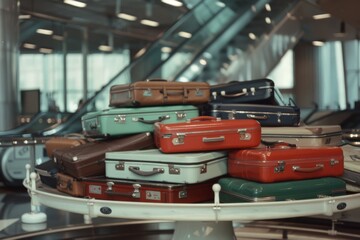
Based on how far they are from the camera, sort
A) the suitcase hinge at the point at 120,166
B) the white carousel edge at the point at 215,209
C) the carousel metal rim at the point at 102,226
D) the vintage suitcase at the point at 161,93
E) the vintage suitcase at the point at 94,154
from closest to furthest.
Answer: the white carousel edge at the point at 215,209, the suitcase hinge at the point at 120,166, the vintage suitcase at the point at 94,154, the vintage suitcase at the point at 161,93, the carousel metal rim at the point at 102,226

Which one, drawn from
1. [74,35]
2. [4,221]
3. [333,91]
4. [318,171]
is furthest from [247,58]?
[318,171]

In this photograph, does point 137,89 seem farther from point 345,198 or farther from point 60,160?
point 345,198

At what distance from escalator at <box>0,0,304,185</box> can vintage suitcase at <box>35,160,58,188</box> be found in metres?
9.81

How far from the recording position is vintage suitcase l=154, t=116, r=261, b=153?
247 cm

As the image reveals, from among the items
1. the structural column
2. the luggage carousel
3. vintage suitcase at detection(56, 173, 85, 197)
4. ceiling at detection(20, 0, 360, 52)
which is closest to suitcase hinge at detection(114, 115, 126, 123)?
vintage suitcase at detection(56, 173, 85, 197)

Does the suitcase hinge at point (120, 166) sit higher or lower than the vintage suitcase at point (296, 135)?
lower

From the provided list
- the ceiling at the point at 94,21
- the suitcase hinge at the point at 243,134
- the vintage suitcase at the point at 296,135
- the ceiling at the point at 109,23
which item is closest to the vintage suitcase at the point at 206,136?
the suitcase hinge at the point at 243,134

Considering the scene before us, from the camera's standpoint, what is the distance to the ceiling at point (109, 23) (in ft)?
52.5

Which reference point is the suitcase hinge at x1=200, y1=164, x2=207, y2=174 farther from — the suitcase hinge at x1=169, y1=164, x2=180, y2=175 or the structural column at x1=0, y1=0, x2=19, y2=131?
the structural column at x1=0, y1=0, x2=19, y2=131

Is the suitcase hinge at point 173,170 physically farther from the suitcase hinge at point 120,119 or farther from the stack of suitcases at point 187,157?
the suitcase hinge at point 120,119

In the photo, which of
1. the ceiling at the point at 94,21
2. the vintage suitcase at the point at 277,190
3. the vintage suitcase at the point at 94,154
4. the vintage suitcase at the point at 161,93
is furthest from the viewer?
the ceiling at the point at 94,21

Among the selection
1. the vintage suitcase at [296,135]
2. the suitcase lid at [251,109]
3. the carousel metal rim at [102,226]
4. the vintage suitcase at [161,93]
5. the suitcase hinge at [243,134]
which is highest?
the vintage suitcase at [161,93]

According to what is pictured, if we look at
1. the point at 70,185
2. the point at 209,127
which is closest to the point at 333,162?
the point at 209,127

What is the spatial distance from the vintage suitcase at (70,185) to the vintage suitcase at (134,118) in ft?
1.08
